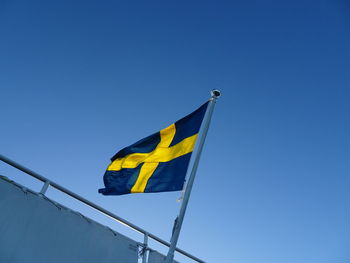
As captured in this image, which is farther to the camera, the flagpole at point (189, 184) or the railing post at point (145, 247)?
the railing post at point (145, 247)


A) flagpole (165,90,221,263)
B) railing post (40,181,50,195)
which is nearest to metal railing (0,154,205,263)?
railing post (40,181,50,195)

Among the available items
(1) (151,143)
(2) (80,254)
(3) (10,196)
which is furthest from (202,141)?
(3) (10,196)

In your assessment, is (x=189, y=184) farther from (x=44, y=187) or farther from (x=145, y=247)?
(x=44, y=187)

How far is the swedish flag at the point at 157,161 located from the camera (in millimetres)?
6113

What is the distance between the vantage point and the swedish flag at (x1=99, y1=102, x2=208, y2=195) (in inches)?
241

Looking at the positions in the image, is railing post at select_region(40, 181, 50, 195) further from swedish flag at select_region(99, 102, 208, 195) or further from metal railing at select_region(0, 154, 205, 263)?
swedish flag at select_region(99, 102, 208, 195)

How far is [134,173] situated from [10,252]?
273 cm

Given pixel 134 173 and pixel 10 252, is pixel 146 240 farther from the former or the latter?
pixel 10 252

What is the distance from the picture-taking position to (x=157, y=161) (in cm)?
668

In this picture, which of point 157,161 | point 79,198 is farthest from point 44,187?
point 157,161

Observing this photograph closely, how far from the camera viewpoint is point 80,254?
561 centimetres

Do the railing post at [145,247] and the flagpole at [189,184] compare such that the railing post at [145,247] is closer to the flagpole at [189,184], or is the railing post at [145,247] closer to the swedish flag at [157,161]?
the swedish flag at [157,161]

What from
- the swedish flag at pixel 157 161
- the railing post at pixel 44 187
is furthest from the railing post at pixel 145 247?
the railing post at pixel 44 187

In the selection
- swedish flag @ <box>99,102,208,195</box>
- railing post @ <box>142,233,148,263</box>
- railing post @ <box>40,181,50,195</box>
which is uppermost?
swedish flag @ <box>99,102,208,195</box>
